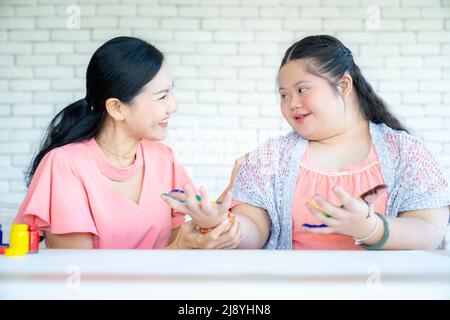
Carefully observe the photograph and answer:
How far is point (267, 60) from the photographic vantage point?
3643 millimetres

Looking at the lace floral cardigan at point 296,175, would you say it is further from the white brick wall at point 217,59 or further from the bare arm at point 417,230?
the white brick wall at point 217,59

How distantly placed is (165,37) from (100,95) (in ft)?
6.41

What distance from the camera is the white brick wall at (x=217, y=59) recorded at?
3.62m

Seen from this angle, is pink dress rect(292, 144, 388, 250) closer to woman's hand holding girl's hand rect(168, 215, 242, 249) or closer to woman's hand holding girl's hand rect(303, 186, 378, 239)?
woman's hand holding girl's hand rect(168, 215, 242, 249)

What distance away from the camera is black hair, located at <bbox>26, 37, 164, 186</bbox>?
1.71m

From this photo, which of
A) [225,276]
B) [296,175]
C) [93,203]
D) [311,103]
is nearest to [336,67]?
[311,103]

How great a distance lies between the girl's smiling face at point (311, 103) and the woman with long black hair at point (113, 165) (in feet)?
1.42

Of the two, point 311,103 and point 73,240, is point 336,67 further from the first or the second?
point 73,240

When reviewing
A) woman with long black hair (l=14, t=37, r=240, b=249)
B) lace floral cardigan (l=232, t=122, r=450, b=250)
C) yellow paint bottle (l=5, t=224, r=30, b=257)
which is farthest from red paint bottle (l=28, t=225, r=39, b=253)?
lace floral cardigan (l=232, t=122, r=450, b=250)

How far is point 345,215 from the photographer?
1.04m

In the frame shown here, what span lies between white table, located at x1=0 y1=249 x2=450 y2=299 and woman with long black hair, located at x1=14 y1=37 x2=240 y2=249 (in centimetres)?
57

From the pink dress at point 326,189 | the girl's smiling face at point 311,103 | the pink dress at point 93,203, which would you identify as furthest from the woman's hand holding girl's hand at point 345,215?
the pink dress at point 93,203

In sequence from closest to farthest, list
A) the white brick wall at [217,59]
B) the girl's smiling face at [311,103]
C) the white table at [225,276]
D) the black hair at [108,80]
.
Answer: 1. the white table at [225,276]
2. the girl's smiling face at [311,103]
3. the black hair at [108,80]
4. the white brick wall at [217,59]

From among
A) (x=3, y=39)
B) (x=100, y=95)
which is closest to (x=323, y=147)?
(x=100, y=95)
